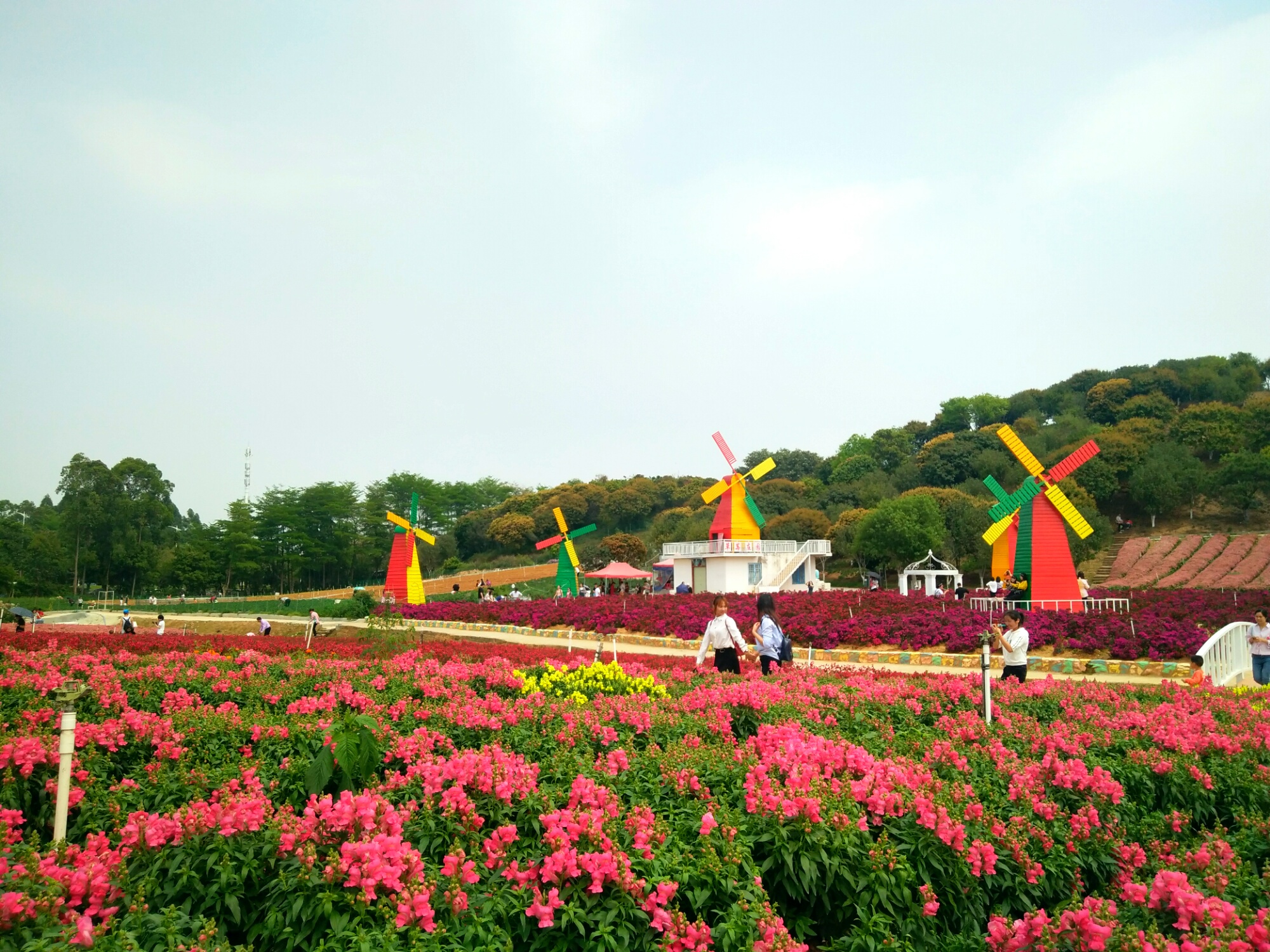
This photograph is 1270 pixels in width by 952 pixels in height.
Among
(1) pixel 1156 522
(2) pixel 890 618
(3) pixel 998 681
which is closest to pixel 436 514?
(1) pixel 1156 522

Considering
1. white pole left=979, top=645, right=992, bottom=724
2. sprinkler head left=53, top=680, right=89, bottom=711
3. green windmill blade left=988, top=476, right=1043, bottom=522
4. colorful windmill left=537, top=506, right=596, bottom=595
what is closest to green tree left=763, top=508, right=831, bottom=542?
colorful windmill left=537, top=506, right=596, bottom=595

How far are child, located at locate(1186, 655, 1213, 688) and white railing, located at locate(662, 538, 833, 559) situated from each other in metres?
23.5

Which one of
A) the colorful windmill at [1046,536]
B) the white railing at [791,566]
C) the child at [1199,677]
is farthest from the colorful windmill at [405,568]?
the child at [1199,677]

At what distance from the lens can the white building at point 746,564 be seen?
3659 cm

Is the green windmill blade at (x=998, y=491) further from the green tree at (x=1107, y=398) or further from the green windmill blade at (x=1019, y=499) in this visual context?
the green tree at (x=1107, y=398)

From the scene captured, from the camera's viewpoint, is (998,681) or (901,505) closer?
(998,681)

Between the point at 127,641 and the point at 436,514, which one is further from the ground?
the point at 436,514

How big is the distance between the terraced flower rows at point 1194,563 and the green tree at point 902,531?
8.72 m

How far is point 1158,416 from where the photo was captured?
62.2 m

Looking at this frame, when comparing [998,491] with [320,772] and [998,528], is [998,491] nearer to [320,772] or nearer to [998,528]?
[998,528]

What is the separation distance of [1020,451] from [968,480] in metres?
38.1

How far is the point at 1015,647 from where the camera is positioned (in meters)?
9.05

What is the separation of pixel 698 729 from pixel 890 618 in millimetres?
15210

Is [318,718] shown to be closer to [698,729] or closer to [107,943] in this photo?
[698,729]
